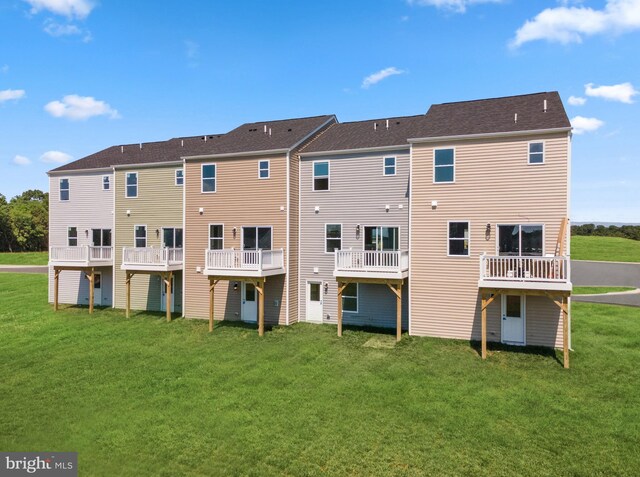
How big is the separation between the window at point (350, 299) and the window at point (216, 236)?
654 cm

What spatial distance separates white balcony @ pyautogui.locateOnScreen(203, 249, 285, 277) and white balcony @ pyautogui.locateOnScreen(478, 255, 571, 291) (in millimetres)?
8559

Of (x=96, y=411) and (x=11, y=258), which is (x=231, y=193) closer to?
(x=96, y=411)

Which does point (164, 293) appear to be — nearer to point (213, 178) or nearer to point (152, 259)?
point (152, 259)

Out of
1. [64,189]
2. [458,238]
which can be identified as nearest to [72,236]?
[64,189]

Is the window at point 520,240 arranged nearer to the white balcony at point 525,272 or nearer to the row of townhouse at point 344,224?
the row of townhouse at point 344,224

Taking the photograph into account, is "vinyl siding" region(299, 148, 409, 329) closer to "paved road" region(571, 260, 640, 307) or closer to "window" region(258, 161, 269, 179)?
"window" region(258, 161, 269, 179)

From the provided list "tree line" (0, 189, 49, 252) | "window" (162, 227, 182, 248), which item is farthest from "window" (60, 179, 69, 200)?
"tree line" (0, 189, 49, 252)

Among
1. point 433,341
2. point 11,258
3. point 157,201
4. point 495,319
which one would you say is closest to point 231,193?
point 157,201

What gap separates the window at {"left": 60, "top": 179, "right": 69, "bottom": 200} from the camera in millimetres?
23656

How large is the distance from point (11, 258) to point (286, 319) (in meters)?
50.6

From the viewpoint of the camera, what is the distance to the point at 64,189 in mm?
23688

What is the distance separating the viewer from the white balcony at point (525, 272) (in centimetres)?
1279

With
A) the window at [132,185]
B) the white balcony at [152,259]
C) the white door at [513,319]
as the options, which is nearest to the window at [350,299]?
the white door at [513,319]

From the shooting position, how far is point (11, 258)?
51.2 m
